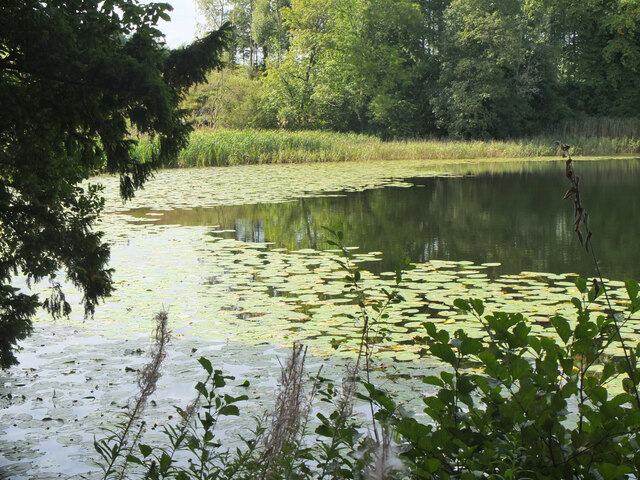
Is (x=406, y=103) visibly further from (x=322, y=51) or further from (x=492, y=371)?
(x=492, y=371)

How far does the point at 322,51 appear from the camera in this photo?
37.7 meters

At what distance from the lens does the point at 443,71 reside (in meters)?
33.1

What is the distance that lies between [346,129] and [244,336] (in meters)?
33.2

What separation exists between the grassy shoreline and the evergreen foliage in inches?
545

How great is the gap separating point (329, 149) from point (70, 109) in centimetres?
1999

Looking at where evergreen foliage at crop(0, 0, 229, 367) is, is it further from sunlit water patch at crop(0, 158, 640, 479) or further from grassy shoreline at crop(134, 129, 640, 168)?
grassy shoreline at crop(134, 129, 640, 168)

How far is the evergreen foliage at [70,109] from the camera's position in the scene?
9.66ft

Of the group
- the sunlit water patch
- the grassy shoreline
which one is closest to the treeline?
the grassy shoreline

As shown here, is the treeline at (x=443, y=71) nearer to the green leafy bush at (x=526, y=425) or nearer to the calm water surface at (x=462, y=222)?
the calm water surface at (x=462, y=222)

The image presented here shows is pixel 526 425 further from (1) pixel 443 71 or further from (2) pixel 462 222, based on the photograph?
(1) pixel 443 71

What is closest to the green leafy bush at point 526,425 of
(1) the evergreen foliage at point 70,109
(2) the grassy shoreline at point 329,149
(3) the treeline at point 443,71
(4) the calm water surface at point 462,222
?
(1) the evergreen foliage at point 70,109

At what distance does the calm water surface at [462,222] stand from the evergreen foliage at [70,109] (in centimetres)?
326

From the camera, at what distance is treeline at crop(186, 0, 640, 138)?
31391mm

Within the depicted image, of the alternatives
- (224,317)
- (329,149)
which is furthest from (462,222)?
(329,149)
